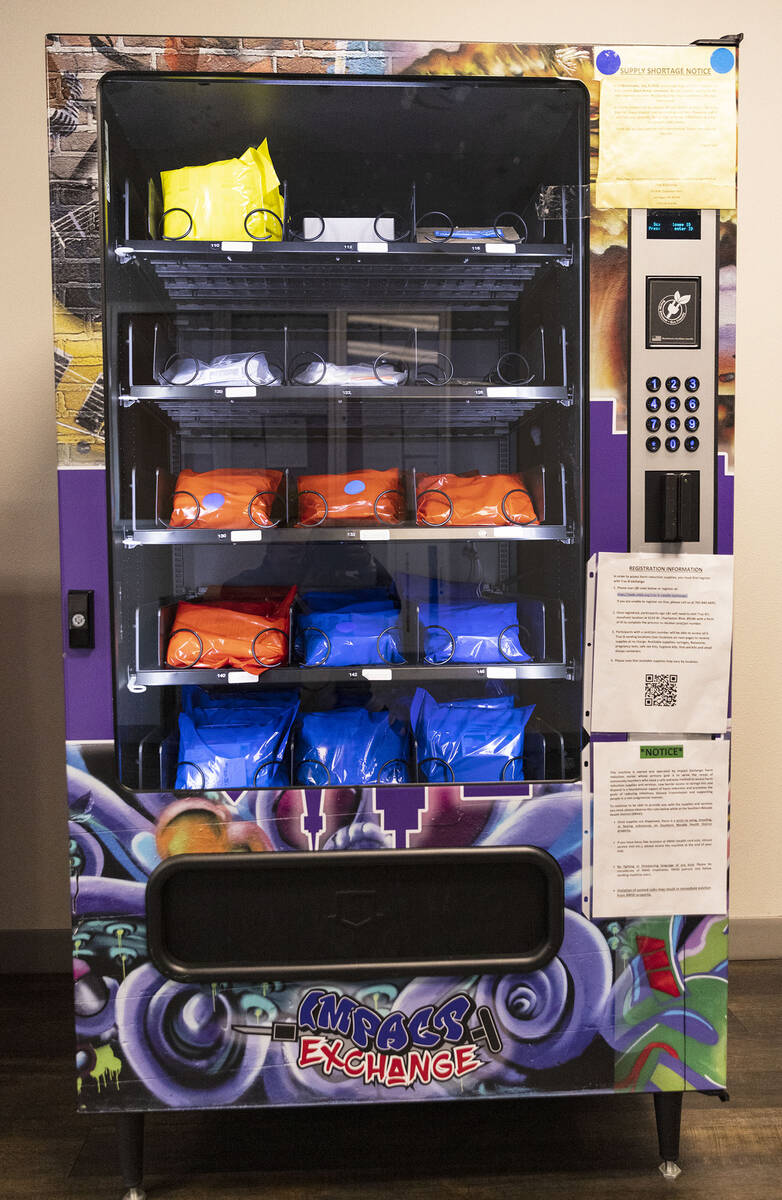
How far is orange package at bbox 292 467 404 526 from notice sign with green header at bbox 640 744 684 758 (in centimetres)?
72

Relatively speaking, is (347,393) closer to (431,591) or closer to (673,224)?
(431,591)

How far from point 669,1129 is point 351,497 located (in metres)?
1.50

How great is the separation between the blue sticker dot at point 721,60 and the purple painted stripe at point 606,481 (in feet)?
2.14

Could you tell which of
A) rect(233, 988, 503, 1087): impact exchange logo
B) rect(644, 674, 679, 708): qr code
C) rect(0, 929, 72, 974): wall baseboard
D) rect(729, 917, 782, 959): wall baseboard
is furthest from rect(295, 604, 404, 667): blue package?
rect(729, 917, 782, 959): wall baseboard

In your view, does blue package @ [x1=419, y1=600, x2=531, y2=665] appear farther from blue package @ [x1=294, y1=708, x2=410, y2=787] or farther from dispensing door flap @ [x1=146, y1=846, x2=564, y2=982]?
dispensing door flap @ [x1=146, y1=846, x2=564, y2=982]

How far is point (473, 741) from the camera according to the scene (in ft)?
6.12

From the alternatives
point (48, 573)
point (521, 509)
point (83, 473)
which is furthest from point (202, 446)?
point (48, 573)

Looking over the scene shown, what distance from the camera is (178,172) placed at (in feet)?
5.66

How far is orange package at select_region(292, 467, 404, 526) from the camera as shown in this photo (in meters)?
1.86

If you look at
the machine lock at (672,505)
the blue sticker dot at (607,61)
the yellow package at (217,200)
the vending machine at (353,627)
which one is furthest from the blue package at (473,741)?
the blue sticker dot at (607,61)

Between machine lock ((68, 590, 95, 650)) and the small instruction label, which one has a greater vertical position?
machine lock ((68, 590, 95, 650))

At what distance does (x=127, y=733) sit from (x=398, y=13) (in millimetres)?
2245

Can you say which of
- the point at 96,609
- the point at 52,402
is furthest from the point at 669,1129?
the point at 52,402

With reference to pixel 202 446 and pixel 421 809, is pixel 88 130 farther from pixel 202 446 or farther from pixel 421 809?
pixel 421 809
